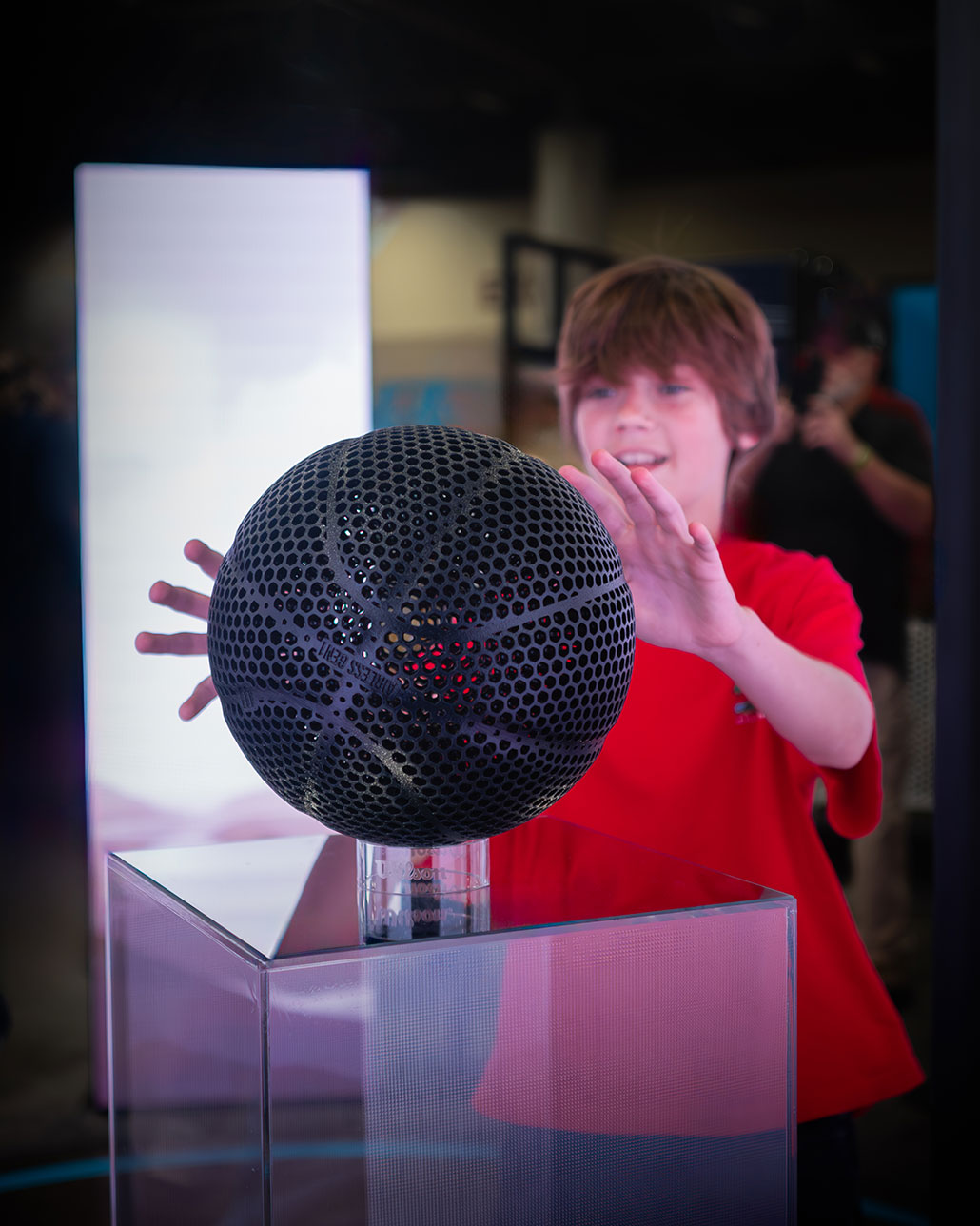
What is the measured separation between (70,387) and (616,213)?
133 cm

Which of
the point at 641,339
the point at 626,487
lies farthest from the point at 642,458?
the point at 626,487

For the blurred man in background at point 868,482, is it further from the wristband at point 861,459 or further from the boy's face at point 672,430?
the boy's face at point 672,430

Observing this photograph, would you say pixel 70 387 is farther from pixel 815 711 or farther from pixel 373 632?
pixel 373 632

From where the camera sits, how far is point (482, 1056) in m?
0.84

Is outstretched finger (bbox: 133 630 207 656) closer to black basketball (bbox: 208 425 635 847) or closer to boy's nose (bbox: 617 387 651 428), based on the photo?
black basketball (bbox: 208 425 635 847)

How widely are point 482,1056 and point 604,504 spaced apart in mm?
473

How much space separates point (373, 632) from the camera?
0.74m

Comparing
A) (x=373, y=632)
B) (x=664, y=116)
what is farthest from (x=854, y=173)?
(x=373, y=632)

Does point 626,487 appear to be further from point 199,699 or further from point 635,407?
point 635,407

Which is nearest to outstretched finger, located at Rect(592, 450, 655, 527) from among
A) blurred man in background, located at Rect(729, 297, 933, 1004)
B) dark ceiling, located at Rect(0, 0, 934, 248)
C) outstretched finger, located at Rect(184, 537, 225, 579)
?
outstretched finger, located at Rect(184, 537, 225, 579)

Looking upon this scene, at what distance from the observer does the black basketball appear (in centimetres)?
75

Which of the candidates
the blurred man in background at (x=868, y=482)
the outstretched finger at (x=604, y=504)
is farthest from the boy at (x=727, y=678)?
the blurred man in background at (x=868, y=482)

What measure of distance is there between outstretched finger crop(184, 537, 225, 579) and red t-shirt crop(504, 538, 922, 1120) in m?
0.51

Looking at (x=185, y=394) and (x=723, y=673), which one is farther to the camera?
(x=185, y=394)
